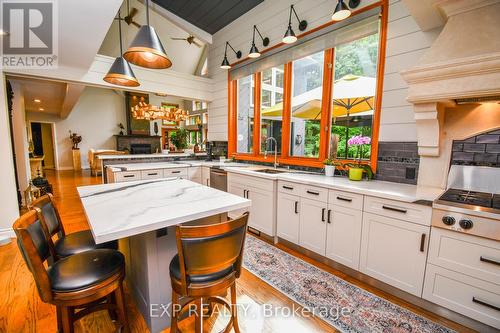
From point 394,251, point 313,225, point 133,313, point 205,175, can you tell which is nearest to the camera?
point 133,313

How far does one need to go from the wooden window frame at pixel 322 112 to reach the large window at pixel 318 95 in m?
0.01

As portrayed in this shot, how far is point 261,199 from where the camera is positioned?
293 cm

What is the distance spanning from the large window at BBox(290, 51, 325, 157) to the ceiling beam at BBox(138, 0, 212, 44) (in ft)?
8.30

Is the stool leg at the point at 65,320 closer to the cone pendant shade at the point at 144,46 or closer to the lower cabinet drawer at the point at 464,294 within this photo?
the cone pendant shade at the point at 144,46

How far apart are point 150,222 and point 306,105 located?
266 cm

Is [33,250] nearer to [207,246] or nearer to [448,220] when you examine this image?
[207,246]

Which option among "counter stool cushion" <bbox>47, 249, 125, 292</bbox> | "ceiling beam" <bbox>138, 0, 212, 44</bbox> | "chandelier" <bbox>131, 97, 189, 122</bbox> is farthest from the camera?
"chandelier" <bbox>131, 97, 189, 122</bbox>

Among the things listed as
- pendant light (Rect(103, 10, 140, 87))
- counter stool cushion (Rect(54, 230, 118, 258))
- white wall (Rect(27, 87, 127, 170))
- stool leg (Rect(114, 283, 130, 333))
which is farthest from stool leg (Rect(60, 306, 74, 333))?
white wall (Rect(27, 87, 127, 170))

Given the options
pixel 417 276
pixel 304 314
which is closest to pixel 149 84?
pixel 304 314

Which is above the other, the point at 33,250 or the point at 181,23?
the point at 181,23

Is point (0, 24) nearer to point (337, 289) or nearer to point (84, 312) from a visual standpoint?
point (84, 312)

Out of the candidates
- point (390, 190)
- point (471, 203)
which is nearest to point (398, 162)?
point (390, 190)

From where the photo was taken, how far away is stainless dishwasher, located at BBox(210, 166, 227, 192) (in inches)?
142

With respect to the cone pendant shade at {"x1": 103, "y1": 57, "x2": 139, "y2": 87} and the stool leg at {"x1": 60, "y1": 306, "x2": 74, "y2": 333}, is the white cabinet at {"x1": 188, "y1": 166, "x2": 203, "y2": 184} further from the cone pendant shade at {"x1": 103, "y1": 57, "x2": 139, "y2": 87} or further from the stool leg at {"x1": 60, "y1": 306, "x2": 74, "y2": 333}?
the stool leg at {"x1": 60, "y1": 306, "x2": 74, "y2": 333}
